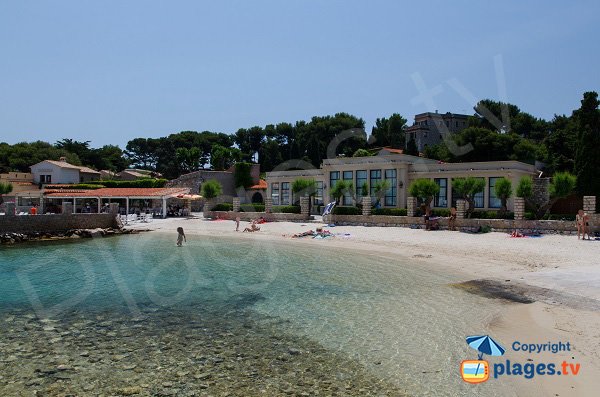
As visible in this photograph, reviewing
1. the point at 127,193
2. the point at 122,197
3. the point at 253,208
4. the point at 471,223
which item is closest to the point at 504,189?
the point at 471,223

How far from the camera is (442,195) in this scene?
36.8 meters

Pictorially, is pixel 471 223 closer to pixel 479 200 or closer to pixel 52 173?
pixel 479 200

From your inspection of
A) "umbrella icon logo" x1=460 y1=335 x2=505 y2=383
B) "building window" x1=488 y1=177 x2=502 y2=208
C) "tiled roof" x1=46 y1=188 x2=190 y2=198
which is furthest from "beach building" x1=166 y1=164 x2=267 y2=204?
"umbrella icon logo" x1=460 y1=335 x2=505 y2=383

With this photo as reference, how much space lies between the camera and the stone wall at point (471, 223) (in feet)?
83.9

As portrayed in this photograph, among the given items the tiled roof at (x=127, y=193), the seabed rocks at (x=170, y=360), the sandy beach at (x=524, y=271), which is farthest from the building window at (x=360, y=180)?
the seabed rocks at (x=170, y=360)

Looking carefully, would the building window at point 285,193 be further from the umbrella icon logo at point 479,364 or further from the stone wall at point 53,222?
the umbrella icon logo at point 479,364

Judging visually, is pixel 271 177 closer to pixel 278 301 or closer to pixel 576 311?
pixel 278 301

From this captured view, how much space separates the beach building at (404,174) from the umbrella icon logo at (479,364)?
2725 cm

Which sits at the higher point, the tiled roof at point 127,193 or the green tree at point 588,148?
the green tree at point 588,148

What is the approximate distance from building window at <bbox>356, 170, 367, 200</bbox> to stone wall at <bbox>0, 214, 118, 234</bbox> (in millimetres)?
21029

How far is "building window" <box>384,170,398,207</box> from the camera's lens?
37844 mm

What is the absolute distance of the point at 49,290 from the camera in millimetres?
16078

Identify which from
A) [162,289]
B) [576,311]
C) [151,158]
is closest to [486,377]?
[576,311]

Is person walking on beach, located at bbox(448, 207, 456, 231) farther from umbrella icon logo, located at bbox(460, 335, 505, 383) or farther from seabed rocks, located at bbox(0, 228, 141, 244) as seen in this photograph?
seabed rocks, located at bbox(0, 228, 141, 244)
